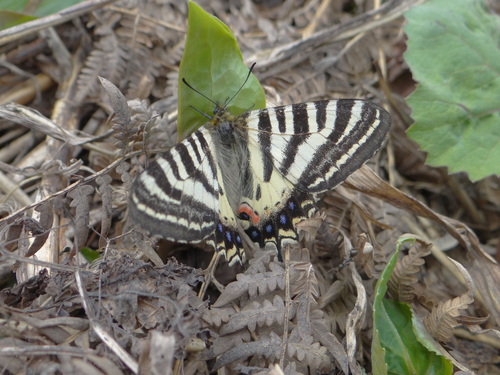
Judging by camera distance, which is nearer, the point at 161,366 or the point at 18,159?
the point at 161,366

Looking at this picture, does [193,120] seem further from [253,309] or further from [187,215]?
[253,309]

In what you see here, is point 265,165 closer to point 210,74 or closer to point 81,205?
point 210,74

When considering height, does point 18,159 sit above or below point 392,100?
above

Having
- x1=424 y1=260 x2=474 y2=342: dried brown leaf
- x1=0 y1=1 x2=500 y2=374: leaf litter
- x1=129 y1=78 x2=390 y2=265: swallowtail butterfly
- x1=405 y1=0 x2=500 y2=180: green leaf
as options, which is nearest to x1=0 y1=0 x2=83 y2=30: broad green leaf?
x1=0 y1=1 x2=500 y2=374: leaf litter

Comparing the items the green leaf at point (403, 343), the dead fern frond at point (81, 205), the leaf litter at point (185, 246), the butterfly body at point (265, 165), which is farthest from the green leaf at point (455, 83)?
the dead fern frond at point (81, 205)

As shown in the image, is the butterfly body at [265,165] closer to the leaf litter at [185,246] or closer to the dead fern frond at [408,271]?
the leaf litter at [185,246]

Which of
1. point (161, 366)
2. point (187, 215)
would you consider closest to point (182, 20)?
point (187, 215)

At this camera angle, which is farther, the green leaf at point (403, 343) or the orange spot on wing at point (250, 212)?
the orange spot on wing at point (250, 212)
